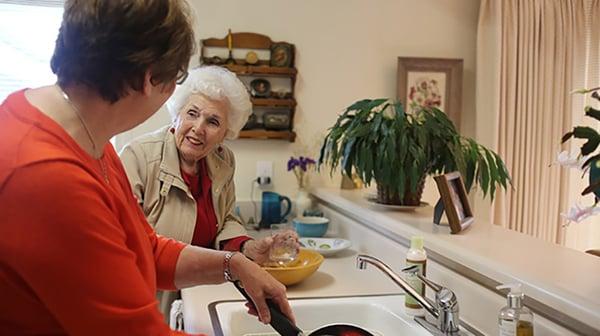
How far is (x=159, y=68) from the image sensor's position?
2.97ft

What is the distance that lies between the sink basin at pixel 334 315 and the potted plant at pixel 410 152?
1.44 feet

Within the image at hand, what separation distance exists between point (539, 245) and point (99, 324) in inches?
46.0

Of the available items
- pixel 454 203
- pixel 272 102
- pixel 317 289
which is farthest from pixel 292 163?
pixel 454 203

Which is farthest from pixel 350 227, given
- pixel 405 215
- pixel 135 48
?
pixel 135 48

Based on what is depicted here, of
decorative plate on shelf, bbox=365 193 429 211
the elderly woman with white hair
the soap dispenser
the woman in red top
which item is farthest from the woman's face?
the soap dispenser

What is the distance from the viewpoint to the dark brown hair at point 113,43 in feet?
2.81

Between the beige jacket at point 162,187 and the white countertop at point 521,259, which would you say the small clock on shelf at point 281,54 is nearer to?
the beige jacket at point 162,187

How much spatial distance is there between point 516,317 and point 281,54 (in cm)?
204

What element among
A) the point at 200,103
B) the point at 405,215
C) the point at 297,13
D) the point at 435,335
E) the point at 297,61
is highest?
the point at 297,13

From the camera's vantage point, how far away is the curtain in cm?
312

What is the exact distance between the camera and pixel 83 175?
0.79m

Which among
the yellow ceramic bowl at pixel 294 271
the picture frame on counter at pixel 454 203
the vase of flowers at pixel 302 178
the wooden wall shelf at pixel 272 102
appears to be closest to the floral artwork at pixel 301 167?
the vase of flowers at pixel 302 178

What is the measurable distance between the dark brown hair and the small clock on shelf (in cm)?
204

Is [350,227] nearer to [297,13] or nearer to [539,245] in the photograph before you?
[539,245]
